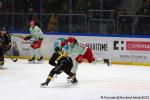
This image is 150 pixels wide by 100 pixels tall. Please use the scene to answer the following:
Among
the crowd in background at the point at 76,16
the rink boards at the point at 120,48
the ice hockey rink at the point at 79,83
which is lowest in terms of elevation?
the ice hockey rink at the point at 79,83

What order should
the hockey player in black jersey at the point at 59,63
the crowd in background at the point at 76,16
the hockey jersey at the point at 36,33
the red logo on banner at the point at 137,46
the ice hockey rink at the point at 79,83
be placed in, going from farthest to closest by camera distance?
the hockey jersey at the point at 36,33 → the crowd in background at the point at 76,16 → the red logo on banner at the point at 137,46 → the hockey player in black jersey at the point at 59,63 → the ice hockey rink at the point at 79,83

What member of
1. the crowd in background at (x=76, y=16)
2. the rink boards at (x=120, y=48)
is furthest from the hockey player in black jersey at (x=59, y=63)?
the crowd in background at (x=76, y=16)

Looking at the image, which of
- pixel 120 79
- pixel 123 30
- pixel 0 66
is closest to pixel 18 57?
pixel 0 66

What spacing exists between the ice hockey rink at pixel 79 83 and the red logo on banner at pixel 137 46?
0.68 metres

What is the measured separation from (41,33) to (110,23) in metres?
2.19

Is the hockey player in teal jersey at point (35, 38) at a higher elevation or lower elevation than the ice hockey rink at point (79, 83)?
higher

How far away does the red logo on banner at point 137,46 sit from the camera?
1476cm

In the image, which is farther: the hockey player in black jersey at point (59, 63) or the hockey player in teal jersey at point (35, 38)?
the hockey player in teal jersey at point (35, 38)

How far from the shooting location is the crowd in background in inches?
607

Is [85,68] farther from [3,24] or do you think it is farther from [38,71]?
[3,24]

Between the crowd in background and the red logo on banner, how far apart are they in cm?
39

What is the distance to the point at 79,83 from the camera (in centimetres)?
1122

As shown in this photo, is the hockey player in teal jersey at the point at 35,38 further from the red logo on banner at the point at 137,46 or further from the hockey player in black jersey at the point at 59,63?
the hockey player in black jersey at the point at 59,63

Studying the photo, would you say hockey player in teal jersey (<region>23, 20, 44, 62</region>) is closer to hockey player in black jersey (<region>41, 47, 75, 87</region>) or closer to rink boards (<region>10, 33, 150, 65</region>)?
rink boards (<region>10, 33, 150, 65</region>)
